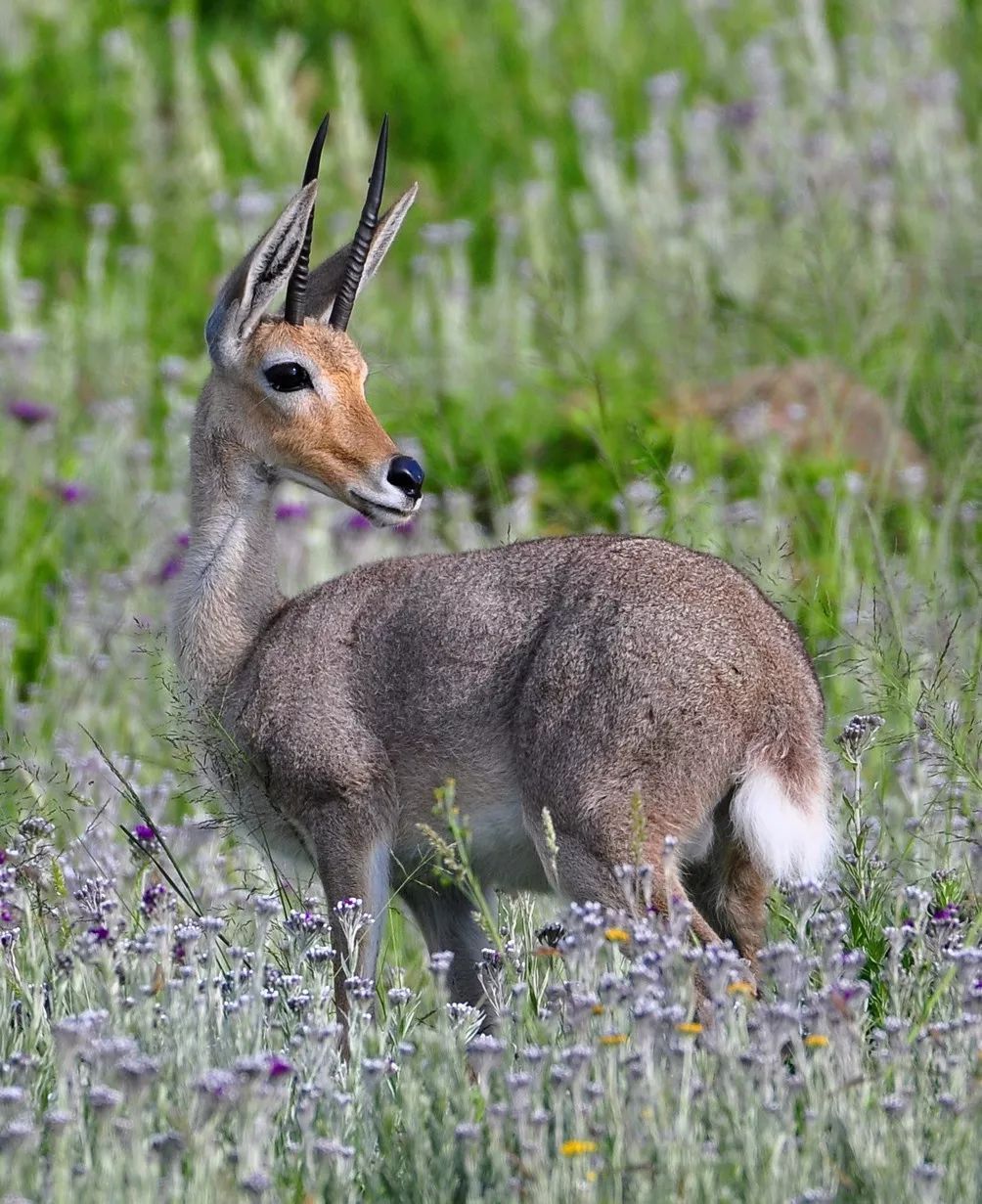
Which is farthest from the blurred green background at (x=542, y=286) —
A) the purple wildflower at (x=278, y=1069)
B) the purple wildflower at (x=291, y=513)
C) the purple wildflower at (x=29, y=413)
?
the purple wildflower at (x=278, y=1069)

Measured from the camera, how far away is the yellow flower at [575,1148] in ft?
10.1

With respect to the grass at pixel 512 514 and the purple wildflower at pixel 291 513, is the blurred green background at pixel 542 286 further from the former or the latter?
the purple wildflower at pixel 291 513

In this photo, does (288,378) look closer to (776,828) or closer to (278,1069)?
(776,828)

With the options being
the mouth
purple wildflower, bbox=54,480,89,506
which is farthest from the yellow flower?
purple wildflower, bbox=54,480,89,506

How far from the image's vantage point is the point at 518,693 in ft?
15.4

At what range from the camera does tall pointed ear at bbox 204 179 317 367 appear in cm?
512

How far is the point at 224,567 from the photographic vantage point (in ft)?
17.7

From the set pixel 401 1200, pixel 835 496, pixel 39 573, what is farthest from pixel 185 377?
pixel 401 1200

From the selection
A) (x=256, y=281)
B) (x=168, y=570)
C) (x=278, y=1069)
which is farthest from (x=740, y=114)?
(x=278, y=1069)

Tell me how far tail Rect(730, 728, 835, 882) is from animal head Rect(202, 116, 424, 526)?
1.15m

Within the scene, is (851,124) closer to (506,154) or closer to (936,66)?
(936,66)

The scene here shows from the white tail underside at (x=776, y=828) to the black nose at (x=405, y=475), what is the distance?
1.18m

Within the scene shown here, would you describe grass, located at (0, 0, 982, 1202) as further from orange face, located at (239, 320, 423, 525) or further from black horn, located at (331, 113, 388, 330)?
black horn, located at (331, 113, 388, 330)

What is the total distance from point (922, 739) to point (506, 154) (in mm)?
7999
